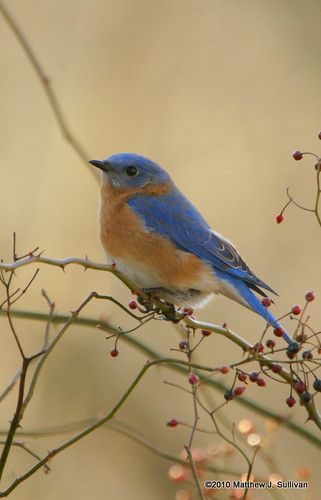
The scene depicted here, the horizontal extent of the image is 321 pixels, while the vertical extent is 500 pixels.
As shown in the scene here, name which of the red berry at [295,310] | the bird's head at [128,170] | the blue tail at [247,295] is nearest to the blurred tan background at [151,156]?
the bird's head at [128,170]

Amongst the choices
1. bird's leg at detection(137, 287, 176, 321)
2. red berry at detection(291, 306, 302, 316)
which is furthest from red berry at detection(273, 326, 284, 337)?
bird's leg at detection(137, 287, 176, 321)

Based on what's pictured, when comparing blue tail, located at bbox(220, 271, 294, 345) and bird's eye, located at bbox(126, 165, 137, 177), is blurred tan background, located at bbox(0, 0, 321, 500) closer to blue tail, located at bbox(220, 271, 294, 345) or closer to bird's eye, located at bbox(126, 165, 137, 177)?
bird's eye, located at bbox(126, 165, 137, 177)

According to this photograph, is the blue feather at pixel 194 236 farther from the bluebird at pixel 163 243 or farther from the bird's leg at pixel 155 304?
the bird's leg at pixel 155 304

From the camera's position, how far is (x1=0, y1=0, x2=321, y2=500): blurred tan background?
7574 millimetres

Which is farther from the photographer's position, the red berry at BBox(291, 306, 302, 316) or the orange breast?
the orange breast

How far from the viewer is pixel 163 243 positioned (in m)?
5.32

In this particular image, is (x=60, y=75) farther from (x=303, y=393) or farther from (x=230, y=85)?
(x=303, y=393)

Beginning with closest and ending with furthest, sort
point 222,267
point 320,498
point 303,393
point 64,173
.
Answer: point 303,393, point 222,267, point 320,498, point 64,173

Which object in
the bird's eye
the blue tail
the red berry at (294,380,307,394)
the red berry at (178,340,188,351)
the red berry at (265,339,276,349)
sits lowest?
the red berry at (294,380,307,394)

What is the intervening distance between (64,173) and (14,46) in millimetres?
1390

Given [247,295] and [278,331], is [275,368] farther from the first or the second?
[247,295]

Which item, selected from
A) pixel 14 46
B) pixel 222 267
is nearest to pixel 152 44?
pixel 14 46

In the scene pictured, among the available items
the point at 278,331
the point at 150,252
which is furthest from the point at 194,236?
the point at 278,331

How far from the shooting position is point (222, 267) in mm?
5387
